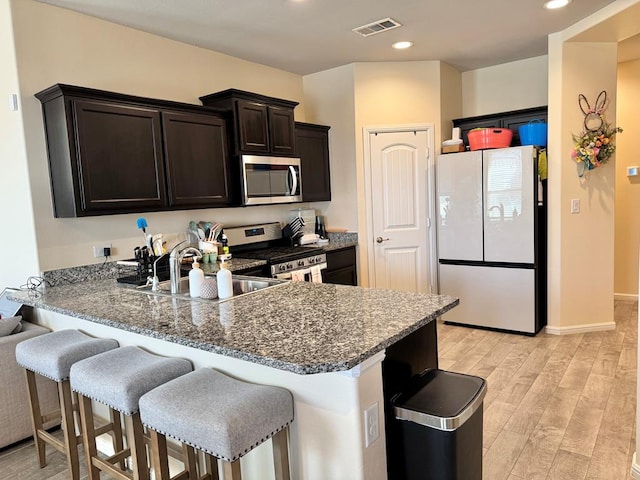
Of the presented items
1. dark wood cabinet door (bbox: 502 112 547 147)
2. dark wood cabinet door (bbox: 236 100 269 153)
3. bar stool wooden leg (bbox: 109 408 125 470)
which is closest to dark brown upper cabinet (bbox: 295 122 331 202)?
dark wood cabinet door (bbox: 236 100 269 153)

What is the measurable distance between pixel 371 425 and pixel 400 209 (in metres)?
3.36

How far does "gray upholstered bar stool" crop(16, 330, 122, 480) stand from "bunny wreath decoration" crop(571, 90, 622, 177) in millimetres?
3945

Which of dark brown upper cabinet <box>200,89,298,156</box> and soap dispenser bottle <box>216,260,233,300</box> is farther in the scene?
dark brown upper cabinet <box>200,89,298,156</box>

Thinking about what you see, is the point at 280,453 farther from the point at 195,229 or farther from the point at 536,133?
the point at 536,133

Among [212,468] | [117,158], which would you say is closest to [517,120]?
[117,158]

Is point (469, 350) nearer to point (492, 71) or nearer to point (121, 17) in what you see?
point (492, 71)

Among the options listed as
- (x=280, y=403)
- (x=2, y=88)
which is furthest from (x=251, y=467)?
(x=2, y=88)

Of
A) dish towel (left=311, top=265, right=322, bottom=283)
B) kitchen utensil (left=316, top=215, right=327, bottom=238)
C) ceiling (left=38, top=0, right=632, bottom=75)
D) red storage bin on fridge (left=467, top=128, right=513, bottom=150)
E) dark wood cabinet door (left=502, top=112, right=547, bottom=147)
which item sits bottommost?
dish towel (left=311, top=265, right=322, bottom=283)

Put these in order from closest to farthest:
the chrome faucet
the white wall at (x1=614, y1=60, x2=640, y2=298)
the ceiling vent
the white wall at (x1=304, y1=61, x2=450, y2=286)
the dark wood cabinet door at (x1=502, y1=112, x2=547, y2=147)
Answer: the chrome faucet
the ceiling vent
the dark wood cabinet door at (x1=502, y1=112, x2=547, y2=147)
the white wall at (x1=304, y1=61, x2=450, y2=286)
the white wall at (x1=614, y1=60, x2=640, y2=298)

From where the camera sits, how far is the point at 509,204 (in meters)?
4.06

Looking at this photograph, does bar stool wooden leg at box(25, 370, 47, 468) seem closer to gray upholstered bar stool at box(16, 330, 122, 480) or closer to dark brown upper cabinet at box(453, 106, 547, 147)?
gray upholstered bar stool at box(16, 330, 122, 480)

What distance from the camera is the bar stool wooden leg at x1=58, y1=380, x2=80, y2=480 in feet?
6.93

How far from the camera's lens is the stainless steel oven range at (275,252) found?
12.1ft

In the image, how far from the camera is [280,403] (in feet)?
5.06
